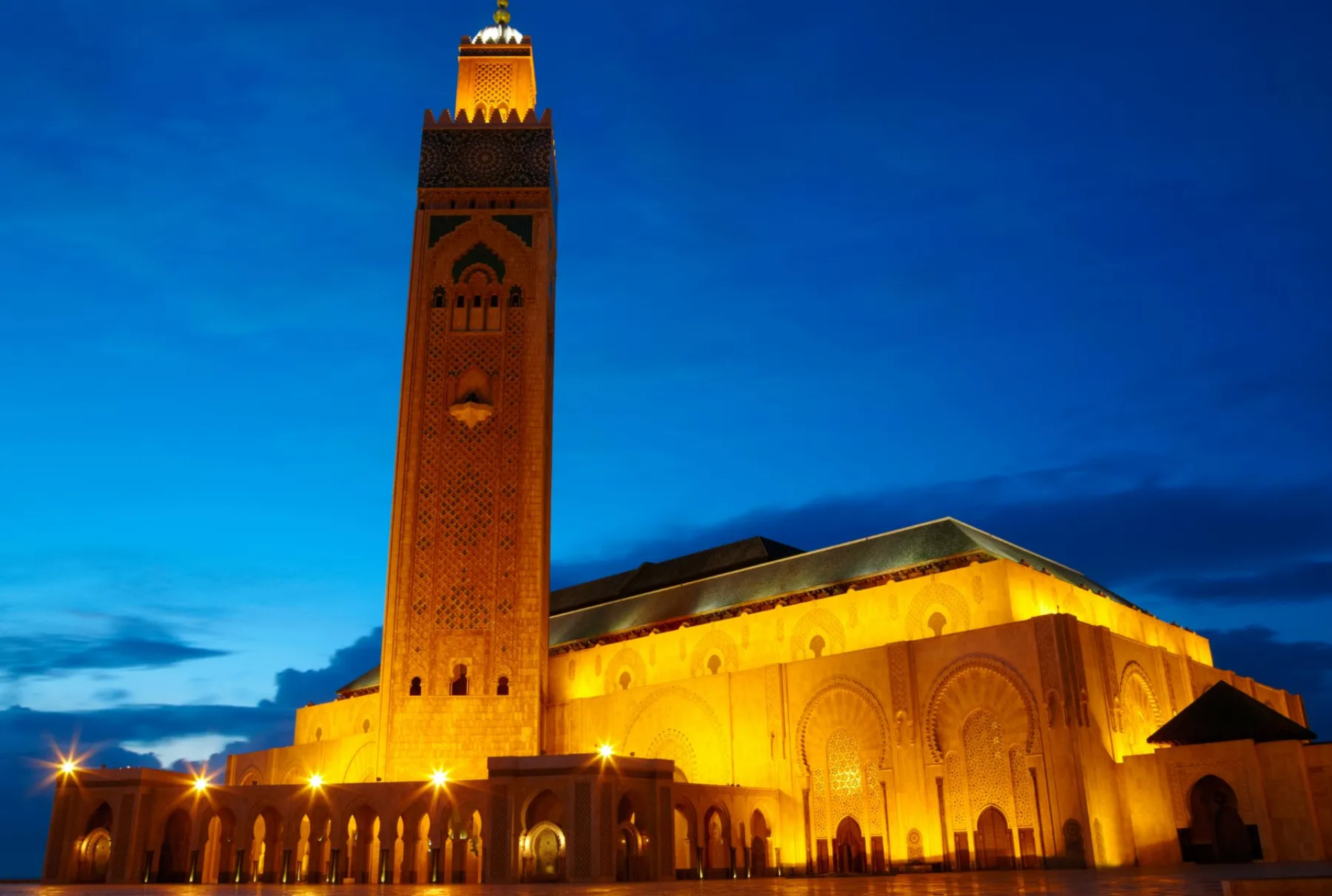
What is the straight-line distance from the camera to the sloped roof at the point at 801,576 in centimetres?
2141

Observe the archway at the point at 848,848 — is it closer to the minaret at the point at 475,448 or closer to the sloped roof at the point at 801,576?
the sloped roof at the point at 801,576

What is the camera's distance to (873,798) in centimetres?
1906

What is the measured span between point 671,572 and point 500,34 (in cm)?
1450

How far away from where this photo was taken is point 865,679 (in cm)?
1969

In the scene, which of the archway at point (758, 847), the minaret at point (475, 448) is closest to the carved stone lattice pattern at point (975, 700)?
the archway at point (758, 847)

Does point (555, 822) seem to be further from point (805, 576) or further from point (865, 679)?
point (805, 576)

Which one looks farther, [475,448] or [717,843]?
[475,448]

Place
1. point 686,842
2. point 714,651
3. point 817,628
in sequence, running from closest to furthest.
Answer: point 686,842
point 817,628
point 714,651

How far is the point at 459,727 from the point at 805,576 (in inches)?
304

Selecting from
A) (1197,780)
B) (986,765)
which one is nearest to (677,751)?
(986,765)

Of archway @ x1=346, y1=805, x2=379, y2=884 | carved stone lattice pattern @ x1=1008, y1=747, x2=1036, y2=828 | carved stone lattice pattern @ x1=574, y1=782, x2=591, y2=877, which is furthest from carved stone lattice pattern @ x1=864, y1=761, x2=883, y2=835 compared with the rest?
archway @ x1=346, y1=805, x2=379, y2=884

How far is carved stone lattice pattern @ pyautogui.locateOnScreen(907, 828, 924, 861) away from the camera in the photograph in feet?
59.3

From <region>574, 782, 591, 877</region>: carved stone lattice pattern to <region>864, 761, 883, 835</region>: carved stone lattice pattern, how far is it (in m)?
5.36

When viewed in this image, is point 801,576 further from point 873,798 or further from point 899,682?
point 873,798
